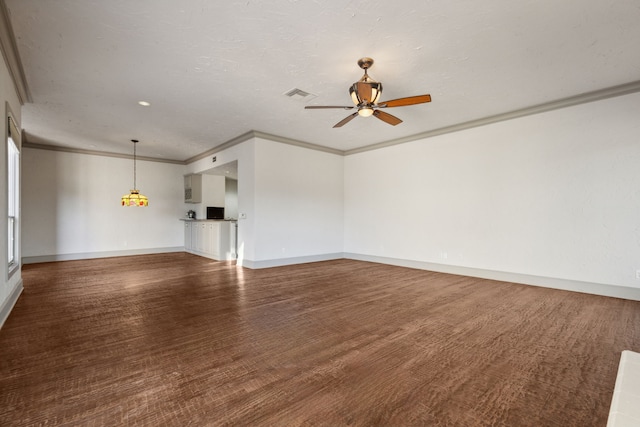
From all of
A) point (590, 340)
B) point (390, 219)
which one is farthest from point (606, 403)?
point (390, 219)

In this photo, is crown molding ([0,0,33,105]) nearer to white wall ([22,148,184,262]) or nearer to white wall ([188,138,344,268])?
white wall ([188,138,344,268])

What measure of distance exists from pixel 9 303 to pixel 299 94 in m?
4.32

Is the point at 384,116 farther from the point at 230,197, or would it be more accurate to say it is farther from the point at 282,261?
the point at 230,197

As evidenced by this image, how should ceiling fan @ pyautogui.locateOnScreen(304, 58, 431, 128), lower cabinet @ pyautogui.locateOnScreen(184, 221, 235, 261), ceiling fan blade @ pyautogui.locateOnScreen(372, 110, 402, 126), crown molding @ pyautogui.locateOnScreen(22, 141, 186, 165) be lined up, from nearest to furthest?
ceiling fan @ pyautogui.locateOnScreen(304, 58, 431, 128) < ceiling fan blade @ pyautogui.locateOnScreen(372, 110, 402, 126) < crown molding @ pyautogui.locateOnScreen(22, 141, 186, 165) < lower cabinet @ pyautogui.locateOnScreen(184, 221, 235, 261)

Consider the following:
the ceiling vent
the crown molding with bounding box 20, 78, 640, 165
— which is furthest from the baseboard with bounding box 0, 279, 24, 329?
the crown molding with bounding box 20, 78, 640, 165

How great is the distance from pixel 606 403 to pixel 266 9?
3673 mm

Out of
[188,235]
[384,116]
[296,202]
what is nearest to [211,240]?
[188,235]

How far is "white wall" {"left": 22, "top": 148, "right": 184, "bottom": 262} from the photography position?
7.00 metres

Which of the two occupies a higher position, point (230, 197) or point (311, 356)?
point (230, 197)

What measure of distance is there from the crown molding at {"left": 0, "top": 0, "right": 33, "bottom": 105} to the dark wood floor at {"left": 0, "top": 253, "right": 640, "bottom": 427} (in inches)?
107

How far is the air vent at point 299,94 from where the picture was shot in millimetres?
4082

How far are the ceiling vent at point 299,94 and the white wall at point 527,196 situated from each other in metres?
2.99

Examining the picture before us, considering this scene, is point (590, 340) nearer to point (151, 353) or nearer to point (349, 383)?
point (349, 383)

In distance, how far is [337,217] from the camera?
761 centimetres
